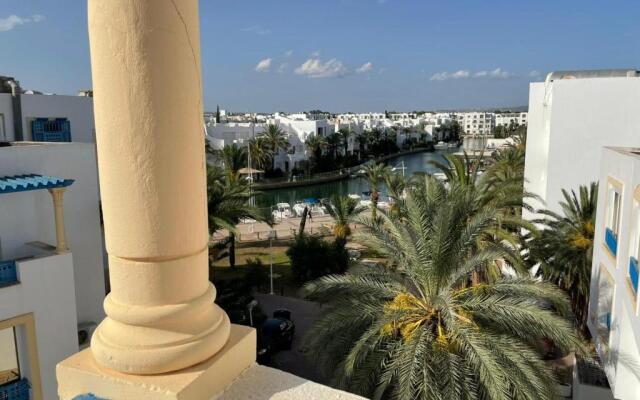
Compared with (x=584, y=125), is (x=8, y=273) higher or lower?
lower

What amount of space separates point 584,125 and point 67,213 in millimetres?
16365

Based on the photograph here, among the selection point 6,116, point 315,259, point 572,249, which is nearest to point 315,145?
point 315,259

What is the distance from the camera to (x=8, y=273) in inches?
327

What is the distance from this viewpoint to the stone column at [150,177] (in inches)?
85.7

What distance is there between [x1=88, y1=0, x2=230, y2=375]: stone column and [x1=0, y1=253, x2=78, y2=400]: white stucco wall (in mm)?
7232

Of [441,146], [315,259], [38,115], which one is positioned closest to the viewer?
[38,115]

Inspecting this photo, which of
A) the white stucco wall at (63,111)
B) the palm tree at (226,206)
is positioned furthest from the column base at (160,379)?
the white stucco wall at (63,111)

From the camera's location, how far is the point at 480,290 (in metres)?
8.25

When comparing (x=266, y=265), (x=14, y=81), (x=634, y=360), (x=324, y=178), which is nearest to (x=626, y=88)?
(x=634, y=360)

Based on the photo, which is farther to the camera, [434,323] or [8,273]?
[8,273]

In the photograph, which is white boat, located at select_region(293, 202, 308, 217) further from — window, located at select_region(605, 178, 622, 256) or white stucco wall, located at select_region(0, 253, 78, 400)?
white stucco wall, located at select_region(0, 253, 78, 400)

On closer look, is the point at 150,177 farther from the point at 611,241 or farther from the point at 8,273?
the point at 611,241

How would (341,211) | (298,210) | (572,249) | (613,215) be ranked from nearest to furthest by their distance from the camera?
(613,215), (572,249), (341,211), (298,210)

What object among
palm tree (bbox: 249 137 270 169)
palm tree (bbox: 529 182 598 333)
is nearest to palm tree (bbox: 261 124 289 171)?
palm tree (bbox: 249 137 270 169)
